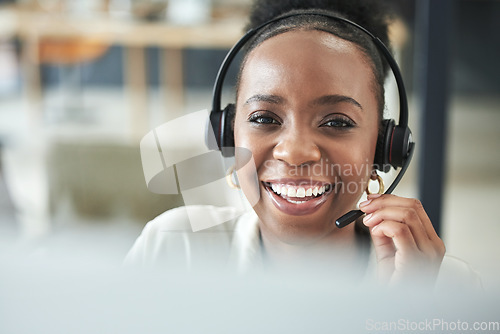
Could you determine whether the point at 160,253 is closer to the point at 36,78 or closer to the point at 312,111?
the point at 312,111

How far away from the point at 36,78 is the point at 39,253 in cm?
322

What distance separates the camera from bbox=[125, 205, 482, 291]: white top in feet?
1.47

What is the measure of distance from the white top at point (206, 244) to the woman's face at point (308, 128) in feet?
0.15

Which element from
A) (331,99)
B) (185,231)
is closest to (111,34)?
(185,231)

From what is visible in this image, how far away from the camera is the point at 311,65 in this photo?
41cm

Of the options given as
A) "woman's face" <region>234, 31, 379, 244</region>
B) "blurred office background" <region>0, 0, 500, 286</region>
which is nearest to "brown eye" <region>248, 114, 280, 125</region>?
"woman's face" <region>234, 31, 379, 244</region>

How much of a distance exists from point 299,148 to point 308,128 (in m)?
0.02

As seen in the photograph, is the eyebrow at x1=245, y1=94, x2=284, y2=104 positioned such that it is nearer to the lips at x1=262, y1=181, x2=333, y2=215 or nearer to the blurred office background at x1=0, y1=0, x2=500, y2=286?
the lips at x1=262, y1=181, x2=333, y2=215

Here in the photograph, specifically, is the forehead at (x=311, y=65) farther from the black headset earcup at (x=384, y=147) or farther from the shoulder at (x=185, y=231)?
the shoulder at (x=185, y=231)

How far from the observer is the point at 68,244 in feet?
1.66

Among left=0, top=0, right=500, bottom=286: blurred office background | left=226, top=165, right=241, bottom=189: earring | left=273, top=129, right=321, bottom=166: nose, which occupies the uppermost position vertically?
left=0, top=0, right=500, bottom=286: blurred office background

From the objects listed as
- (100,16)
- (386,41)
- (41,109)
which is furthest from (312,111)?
(41,109)

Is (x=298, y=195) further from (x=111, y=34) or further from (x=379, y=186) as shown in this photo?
(x=111, y=34)

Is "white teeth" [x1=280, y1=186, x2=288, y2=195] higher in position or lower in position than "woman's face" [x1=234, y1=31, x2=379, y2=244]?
lower
